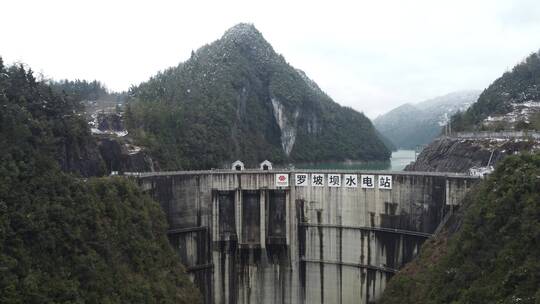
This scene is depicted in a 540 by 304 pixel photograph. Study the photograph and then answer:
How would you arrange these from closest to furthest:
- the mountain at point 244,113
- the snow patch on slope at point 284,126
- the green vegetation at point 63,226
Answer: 1. the green vegetation at point 63,226
2. the mountain at point 244,113
3. the snow patch on slope at point 284,126

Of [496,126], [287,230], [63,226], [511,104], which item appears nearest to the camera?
[63,226]

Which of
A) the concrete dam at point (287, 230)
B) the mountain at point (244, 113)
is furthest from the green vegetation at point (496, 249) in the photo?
the mountain at point (244, 113)

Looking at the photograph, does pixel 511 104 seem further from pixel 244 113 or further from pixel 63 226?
pixel 244 113

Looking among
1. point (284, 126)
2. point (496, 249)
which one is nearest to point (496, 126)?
point (496, 249)

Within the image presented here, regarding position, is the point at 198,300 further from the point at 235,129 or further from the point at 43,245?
the point at 235,129

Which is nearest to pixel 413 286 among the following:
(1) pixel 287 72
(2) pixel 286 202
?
(2) pixel 286 202

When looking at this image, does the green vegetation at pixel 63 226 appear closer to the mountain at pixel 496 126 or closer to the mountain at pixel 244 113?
the mountain at pixel 496 126
